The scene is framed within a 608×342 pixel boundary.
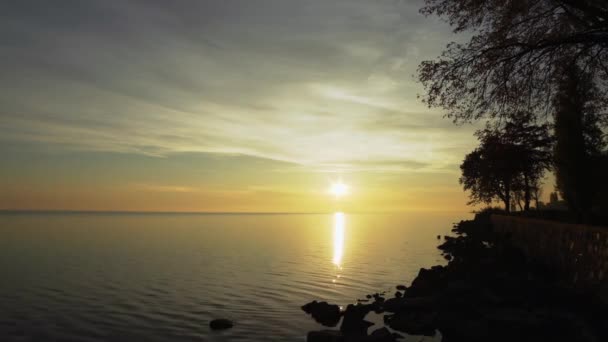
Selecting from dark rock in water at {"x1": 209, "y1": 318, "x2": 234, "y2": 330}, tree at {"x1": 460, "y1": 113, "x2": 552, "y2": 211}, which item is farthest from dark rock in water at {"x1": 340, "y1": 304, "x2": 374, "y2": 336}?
tree at {"x1": 460, "y1": 113, "x2": 552, "y2": 211}

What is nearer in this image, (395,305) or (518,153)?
(395,305)

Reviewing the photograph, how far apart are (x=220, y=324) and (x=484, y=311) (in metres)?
11.4

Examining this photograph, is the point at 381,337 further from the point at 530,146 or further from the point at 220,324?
the point at 530,146

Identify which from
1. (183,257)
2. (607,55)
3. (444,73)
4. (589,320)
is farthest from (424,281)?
(183,257)

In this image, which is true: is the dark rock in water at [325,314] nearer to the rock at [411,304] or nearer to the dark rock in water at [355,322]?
the dark rock in water at [355,322]

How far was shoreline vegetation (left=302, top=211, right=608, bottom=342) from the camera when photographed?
1316cm

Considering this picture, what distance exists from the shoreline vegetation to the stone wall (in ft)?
1.97

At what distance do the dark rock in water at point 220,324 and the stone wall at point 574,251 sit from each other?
1539cm

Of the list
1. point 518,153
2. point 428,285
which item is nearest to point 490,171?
point 518,153

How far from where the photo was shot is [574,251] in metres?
18.3

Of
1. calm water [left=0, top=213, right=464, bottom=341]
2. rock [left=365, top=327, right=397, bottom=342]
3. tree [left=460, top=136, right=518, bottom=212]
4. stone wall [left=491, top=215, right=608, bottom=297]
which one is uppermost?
tree [left=460, top=136, right=518, bottom=212]

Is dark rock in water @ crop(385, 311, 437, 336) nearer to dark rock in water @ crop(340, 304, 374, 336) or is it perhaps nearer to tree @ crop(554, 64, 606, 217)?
dark rock in water @ crop(340, 304, 374, 336)

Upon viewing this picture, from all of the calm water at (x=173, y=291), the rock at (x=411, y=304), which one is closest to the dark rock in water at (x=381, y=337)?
the calm water at (x=173, y=291)

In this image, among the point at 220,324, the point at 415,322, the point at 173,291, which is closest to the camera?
the point at 415,322
